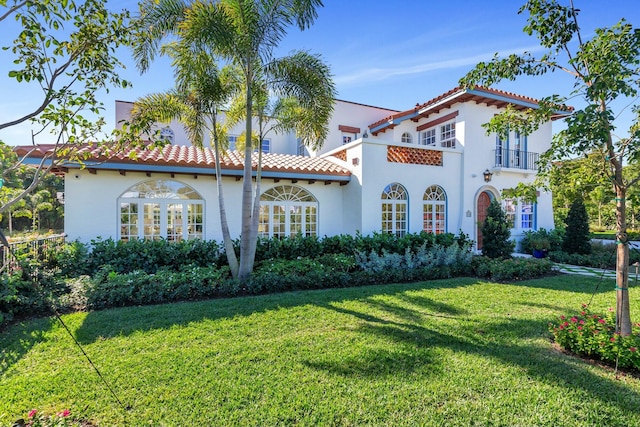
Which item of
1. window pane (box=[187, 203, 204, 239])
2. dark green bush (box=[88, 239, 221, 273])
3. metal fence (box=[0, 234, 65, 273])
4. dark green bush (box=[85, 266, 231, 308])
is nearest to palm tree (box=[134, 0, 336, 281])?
dark green bush (box=[85, 266, 231, 308])

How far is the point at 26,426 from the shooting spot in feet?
10.7

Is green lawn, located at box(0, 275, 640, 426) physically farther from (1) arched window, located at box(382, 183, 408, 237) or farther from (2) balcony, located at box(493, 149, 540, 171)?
(2) balcony, located at box(493, 149, 540, 171)

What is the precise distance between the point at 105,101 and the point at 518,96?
58.3 ft

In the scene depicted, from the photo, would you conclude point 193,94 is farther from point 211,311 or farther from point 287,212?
point 211,311

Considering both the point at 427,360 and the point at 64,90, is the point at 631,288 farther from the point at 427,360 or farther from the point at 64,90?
the point at 64,90

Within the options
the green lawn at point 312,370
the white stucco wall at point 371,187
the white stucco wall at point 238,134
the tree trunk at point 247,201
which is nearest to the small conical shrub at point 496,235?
the white stucco wall at point 371,187

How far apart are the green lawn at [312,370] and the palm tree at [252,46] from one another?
11.6 feet

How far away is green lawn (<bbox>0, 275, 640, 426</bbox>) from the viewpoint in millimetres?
3475

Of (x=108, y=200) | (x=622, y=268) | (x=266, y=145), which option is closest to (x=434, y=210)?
(x=622, y=268)

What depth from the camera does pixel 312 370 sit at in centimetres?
437

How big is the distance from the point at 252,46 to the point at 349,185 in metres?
7.09

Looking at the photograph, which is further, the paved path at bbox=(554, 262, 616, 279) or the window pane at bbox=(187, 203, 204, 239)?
the window pane at bbox=(187, 203, 204, 239)

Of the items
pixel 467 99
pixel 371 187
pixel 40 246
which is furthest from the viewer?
pixel 467 99

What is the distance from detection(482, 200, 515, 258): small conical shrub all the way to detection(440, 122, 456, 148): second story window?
3.99 meters
